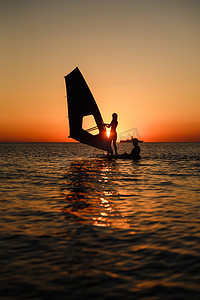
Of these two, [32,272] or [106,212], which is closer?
[32,272]

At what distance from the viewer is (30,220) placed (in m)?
7.60

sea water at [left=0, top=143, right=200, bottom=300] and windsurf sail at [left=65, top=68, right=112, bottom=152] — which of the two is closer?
sea water at [left=0, top=143, right=200, bottom=300]

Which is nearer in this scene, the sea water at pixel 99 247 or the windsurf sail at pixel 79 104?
the sea water at pixel 99 247

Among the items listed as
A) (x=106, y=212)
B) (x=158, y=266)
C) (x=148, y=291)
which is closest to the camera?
(x=148, y=291)

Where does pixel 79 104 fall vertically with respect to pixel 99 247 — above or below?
above

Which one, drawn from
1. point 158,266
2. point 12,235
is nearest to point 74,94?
point 12,235

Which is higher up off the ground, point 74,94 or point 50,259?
point 74,94

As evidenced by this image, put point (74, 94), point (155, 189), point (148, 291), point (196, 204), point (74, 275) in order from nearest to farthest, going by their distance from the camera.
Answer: point (148, 291) → point (74, 275) → point (196, 204) → point (155, 189) → point (74, 94)

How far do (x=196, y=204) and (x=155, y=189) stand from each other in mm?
3137

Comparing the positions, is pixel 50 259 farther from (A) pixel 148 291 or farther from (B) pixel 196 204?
(B) pixel 196 204

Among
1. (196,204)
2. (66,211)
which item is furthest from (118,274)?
(196,204)

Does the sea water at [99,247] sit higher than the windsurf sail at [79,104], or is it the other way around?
the windsurf sail at [79,104]

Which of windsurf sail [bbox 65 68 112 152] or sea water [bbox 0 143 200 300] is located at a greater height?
windsurf sail [bbox 65 68 112 152]

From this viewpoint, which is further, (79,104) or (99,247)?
(79,104)
